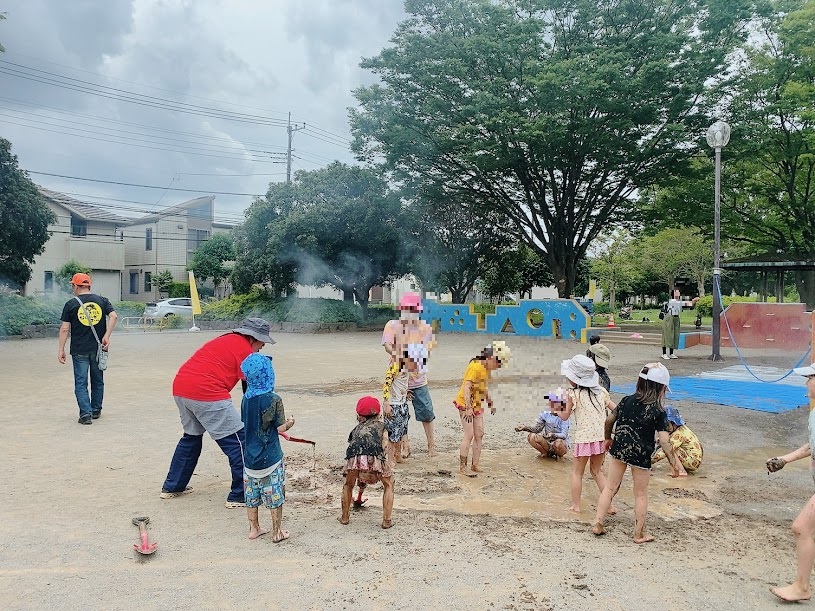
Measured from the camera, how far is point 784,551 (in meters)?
4.19

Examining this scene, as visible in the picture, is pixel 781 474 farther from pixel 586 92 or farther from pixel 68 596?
pixel 586 92

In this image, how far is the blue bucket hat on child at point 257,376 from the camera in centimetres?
432

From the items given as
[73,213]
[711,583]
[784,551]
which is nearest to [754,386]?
[784,551]

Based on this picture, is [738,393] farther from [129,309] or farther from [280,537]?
[129,309]

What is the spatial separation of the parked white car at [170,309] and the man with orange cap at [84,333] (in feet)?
73.9

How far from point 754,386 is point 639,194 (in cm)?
1562

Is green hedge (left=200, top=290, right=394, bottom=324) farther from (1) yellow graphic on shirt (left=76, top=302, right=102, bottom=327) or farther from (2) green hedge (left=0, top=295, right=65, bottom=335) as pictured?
(1) yellow graphic on shirt (left=76, top=302, right=102, bottom=327)

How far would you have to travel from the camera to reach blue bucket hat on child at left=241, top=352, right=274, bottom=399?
170 inches

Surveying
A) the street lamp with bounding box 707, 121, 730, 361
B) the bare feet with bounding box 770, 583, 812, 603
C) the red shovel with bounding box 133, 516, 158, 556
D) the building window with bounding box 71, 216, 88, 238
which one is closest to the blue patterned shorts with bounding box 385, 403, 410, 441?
the red shovel with bounding box 133, 516, 158, 556

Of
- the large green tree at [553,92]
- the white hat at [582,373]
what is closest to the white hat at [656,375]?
the white hat at [582,373]

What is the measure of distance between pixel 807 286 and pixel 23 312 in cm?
2907

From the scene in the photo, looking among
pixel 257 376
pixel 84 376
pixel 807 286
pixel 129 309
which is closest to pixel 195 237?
pixel 129 309

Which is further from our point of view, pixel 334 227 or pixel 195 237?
pixel 195 237

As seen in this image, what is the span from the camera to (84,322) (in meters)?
7.83
